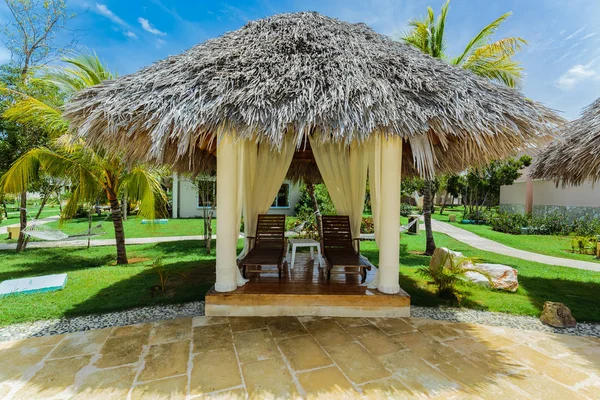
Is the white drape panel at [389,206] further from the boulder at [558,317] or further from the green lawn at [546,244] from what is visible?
the green lawn at [546,244]

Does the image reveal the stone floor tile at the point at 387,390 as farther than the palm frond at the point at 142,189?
No

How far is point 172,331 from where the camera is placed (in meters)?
3.36

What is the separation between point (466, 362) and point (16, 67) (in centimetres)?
1351

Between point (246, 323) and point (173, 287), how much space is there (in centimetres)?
209

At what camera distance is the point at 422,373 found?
2.57 meters

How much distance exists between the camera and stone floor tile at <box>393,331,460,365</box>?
2831 millimetres

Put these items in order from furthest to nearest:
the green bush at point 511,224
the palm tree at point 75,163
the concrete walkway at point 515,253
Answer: the green bush at point 511,224
the concrete walkway at point 515,253
the palm tree at point 75,163

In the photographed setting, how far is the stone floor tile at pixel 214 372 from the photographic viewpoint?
2.36 metres

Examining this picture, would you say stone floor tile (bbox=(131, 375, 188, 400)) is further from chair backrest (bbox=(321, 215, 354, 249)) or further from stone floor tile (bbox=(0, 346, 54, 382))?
chair backrest (bbox=(321, 215, 354, 249))

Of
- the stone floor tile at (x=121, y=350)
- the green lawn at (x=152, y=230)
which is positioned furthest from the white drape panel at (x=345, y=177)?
the green lawn at (x=152, y=230)

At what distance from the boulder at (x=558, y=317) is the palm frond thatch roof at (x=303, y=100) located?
7.37 ft

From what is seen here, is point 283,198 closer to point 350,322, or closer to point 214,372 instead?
point 350,322

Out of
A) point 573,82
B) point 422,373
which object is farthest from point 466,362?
point 573,82

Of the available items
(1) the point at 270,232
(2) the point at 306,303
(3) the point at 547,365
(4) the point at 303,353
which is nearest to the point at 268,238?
(1) the point at 270,232
